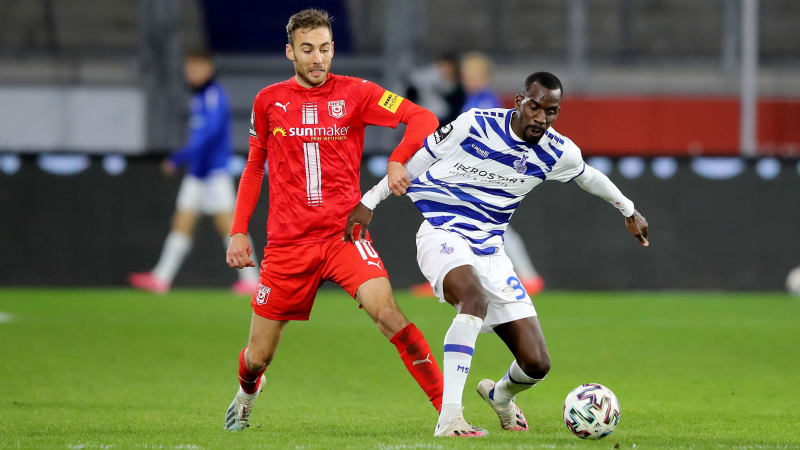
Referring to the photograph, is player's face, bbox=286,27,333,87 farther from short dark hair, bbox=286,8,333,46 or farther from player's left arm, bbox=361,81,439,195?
player's left arm, bbox=361,81,439,195

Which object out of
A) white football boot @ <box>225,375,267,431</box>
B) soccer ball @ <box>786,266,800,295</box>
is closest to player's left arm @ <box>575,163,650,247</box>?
white football boot @ <box>225,375,267,431</box>

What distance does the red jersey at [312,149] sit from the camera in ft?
19.7

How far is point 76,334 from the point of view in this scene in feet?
33.9

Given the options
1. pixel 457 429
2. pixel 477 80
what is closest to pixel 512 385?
pixel 457 429

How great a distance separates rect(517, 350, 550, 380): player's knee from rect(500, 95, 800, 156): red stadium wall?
14306mm

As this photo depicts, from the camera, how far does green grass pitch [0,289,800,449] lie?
5875 millimetres

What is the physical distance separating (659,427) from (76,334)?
220 inches

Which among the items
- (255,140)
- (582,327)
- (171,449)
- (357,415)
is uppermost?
(255,140)

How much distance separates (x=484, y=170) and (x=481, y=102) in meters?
6.65

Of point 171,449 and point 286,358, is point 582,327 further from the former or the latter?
point 171,449

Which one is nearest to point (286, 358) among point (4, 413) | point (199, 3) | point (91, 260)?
point (4, 413)

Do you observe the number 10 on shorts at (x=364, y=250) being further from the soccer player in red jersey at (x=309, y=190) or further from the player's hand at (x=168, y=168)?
the player's hand at (x=168, y=168)

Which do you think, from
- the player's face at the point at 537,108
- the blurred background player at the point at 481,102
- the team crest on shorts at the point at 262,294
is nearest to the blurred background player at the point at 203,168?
the blurred background player at the point at 481,102

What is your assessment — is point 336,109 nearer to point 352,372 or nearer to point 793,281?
point 352,372
